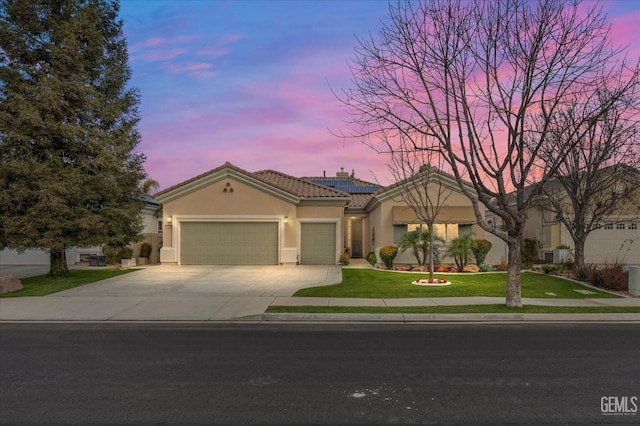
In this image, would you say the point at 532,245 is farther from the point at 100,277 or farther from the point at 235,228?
the point at 100,277

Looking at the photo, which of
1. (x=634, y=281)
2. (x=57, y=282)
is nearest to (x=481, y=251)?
(x=634, y=281)

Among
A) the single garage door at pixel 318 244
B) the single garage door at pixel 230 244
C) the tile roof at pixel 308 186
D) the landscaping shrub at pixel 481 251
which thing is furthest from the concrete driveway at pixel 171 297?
the landscaping shrub at pixel 481 251

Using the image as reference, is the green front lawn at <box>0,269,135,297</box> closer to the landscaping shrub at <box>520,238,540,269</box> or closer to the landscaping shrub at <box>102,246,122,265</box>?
the landscaping shrub at <box>102,246,122,265</box>

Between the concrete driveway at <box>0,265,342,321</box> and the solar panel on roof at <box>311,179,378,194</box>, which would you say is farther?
the solar panel on roof at <box>311,179,378,194</box>

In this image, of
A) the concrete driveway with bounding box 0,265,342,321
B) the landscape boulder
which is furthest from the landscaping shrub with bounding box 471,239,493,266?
the landscape boulder

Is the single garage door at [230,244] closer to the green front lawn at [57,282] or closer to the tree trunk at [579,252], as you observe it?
the green front lawn at [57,282]

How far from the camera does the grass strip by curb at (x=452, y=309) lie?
1020cm

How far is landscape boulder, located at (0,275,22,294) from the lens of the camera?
1334cm

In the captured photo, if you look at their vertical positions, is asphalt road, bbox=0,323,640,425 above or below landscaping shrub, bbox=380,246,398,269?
below

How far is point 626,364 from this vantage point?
6.36 m

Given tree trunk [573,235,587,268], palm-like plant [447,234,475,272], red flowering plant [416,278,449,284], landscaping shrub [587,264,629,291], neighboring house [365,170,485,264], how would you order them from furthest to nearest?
neighboring house [365,170,485,264], palm-like plant [447,234,475,272], tree trunk [573,235,587,268], red flowering plant [416,278,449,284], landscaping shrub [587,264,629,291]

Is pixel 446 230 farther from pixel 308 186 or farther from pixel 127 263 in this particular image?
pixel 127 263

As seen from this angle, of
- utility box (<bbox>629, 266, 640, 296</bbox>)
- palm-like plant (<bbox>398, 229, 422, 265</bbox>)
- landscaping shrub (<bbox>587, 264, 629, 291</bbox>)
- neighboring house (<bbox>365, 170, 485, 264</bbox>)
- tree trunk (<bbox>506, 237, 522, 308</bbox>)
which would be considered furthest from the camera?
neighboring house (<bbox>365, 170, 485, 264</bbox>)

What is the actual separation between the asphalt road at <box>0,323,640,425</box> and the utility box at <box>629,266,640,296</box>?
5.46m
